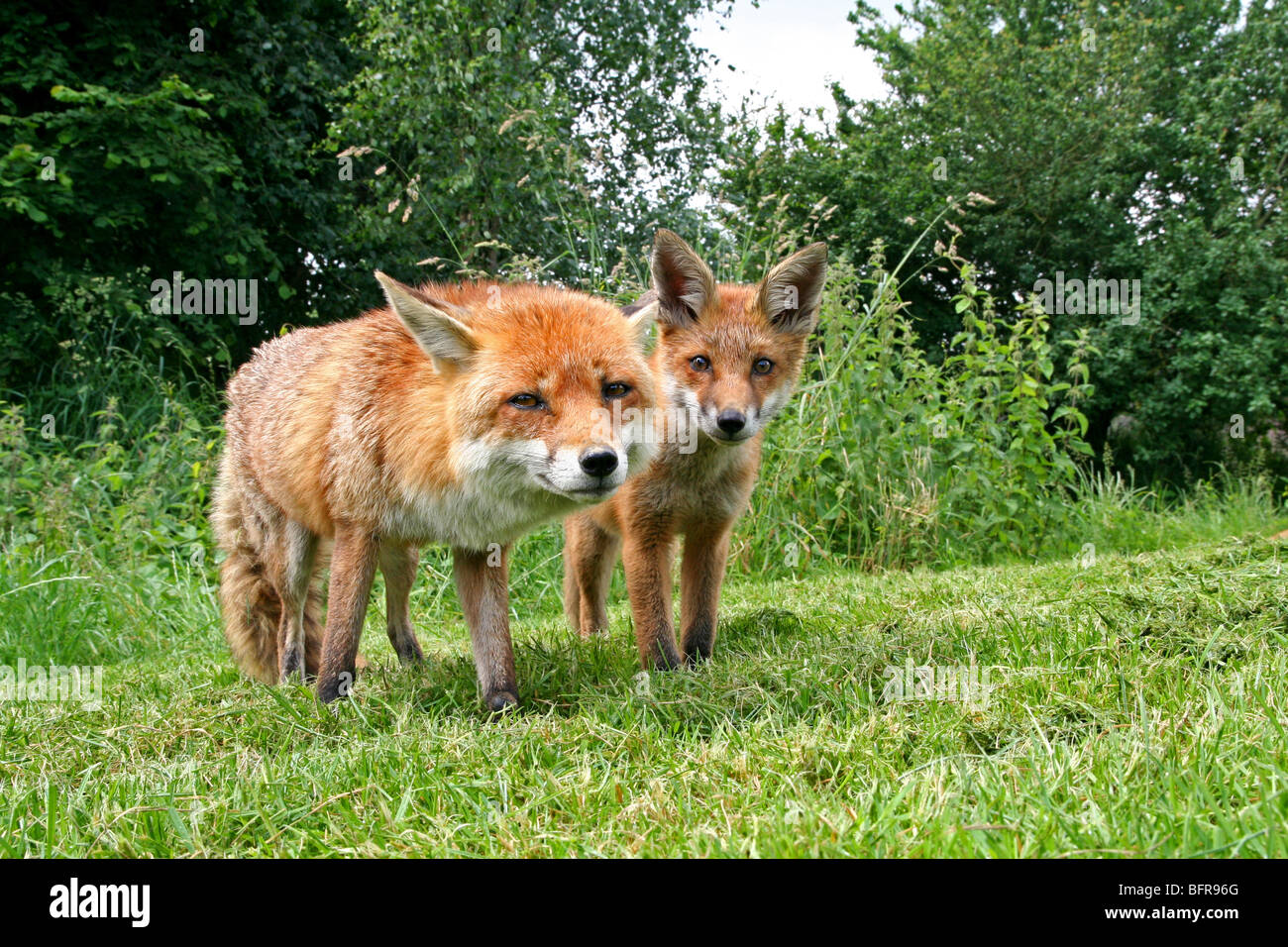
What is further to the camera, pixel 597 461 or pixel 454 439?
pixel 454 439

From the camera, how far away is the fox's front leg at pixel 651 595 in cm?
351

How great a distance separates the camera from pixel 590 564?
4617 mm

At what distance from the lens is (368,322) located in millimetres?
3607

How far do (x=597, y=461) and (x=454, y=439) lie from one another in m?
0.59

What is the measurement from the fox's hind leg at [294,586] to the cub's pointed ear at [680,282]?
6.14 feet

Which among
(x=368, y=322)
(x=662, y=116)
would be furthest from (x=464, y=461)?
(x=662, y=116)

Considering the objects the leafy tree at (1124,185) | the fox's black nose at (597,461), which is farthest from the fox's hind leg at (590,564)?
the leafy tree at (1124,185)

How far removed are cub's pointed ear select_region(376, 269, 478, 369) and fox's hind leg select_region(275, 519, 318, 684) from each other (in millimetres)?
1254
